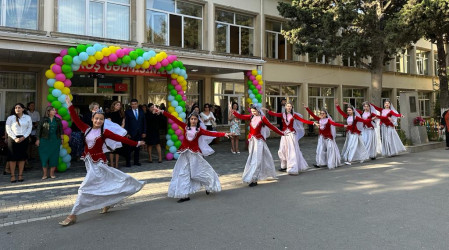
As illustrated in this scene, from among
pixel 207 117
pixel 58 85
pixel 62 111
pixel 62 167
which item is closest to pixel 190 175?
pixel 62 111

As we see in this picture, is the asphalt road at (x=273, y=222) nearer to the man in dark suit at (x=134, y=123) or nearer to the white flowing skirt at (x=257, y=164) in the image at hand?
the white flowing skirt at (x=257, y=164)

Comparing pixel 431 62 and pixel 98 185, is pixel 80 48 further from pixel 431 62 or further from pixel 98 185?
pixel 431 62

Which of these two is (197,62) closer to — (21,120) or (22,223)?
(21,120)

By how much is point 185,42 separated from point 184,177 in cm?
1132

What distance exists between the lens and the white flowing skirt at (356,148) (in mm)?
10867

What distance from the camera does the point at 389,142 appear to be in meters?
12.3

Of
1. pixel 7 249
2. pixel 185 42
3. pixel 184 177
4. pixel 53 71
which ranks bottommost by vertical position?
pixel 7 249

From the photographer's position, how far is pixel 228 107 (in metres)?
18.5

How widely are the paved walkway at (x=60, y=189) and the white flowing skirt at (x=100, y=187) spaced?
78 centimetres

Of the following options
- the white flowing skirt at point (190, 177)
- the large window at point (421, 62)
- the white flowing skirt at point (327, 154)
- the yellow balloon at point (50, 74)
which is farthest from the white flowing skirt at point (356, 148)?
the large window at point (421, 62)

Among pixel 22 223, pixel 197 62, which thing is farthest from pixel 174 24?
pixel 22 223

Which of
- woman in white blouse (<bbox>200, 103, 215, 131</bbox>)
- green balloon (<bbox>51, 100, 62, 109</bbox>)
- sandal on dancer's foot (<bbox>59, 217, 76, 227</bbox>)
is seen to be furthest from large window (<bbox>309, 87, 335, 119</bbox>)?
sandal on dancer's foot (<bbox>59, 217, 76, 227</bbox>)

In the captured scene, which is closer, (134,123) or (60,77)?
(60,77)

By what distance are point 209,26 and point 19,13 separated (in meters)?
8.28
